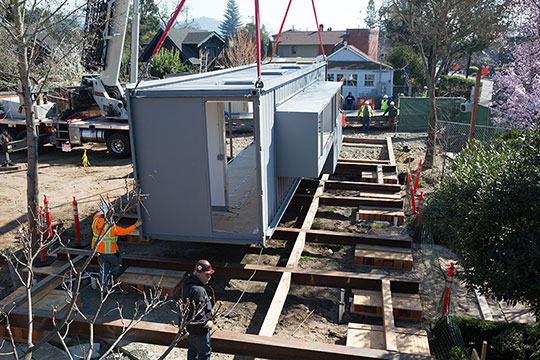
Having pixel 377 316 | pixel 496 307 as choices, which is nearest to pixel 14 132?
pixel 377 316

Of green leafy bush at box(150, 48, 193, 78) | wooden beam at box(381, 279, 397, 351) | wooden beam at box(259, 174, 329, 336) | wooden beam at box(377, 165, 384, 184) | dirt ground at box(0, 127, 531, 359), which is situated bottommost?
dirt ground at box(0, 127, 531, 359)

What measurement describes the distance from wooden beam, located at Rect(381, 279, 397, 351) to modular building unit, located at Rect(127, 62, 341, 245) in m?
2.14

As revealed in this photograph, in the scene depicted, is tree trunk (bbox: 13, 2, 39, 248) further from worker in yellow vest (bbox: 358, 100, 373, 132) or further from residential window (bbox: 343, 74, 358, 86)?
residential window (bbox: 343, 74, 358, 86)

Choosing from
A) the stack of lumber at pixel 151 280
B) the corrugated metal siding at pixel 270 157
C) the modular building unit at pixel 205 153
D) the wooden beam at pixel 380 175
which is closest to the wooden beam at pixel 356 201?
the wooden beam at pixel 380 175

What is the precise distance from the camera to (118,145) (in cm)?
1873

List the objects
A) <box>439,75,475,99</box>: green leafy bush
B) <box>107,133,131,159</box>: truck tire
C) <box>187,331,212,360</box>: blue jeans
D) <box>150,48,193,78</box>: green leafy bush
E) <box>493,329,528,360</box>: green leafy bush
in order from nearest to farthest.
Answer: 1. <box>187,331,212,360</box>: blue jeans
2. <box>493,329,528,360</box>: green leafy bush
3. <box>107,133,131,159</box>: truck tire
4. <box>150,48,193,78</box>: green leafy bush
5. <box>439,75,475,99</box>: green leafy bush

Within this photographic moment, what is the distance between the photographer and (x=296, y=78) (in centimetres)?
1057

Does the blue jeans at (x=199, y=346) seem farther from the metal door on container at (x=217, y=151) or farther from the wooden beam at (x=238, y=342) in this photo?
the metal door on container at (x=217, y=151)

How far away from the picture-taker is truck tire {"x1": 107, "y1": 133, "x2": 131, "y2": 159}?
18547 millimetres

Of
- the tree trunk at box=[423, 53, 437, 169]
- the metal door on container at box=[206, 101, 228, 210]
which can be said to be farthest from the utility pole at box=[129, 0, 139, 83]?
the tree trunk at box=[423, 53, 437, 169]

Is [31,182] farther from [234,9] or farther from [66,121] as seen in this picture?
[234,9]

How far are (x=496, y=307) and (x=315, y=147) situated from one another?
4.12 metres

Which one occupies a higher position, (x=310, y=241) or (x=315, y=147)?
(x=315, y=147)

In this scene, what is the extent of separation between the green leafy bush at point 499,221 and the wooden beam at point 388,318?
1.23 meters
